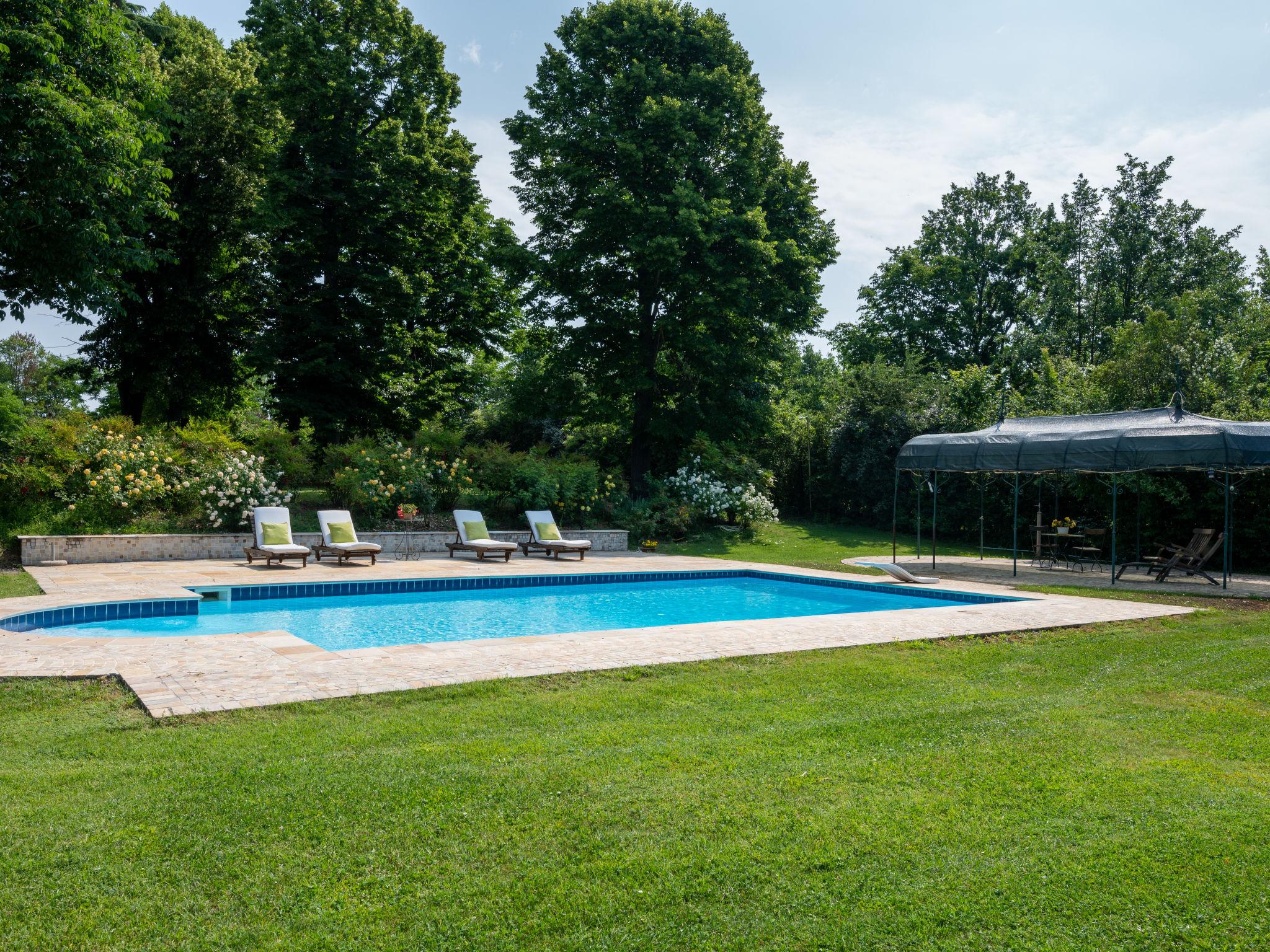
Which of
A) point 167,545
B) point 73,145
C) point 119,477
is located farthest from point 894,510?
point 73,145

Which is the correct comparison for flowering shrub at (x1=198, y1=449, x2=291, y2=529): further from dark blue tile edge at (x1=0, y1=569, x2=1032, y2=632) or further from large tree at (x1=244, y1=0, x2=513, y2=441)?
large tree at (x1=244, y1=0, x2=513, y2=441)

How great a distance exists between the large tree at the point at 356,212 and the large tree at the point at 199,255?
3.47ft

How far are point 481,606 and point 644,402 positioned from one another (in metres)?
11.3

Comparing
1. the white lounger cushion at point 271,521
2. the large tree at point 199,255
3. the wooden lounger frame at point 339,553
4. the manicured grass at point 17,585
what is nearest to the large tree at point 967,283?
the large tree at point 199,255

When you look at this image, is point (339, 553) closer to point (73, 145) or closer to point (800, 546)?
point (73, 145)

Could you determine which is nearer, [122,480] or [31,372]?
[122,480]

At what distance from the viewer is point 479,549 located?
16422mm

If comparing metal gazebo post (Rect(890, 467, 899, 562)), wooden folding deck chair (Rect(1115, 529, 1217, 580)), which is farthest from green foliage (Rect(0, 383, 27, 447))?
wooden folding deck chair (Rect(1115, 529, 1217, 580))

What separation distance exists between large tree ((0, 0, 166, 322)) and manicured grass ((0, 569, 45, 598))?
543 cm

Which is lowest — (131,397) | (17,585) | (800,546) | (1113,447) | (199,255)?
(17,585)

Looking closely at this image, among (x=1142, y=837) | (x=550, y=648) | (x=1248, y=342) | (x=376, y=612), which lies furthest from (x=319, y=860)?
(x=1248, y=342)

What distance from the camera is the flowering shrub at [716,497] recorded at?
869 inches

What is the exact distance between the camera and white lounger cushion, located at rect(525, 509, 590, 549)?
676 inches

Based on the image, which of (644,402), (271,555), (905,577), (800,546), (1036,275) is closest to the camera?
(271,555)
